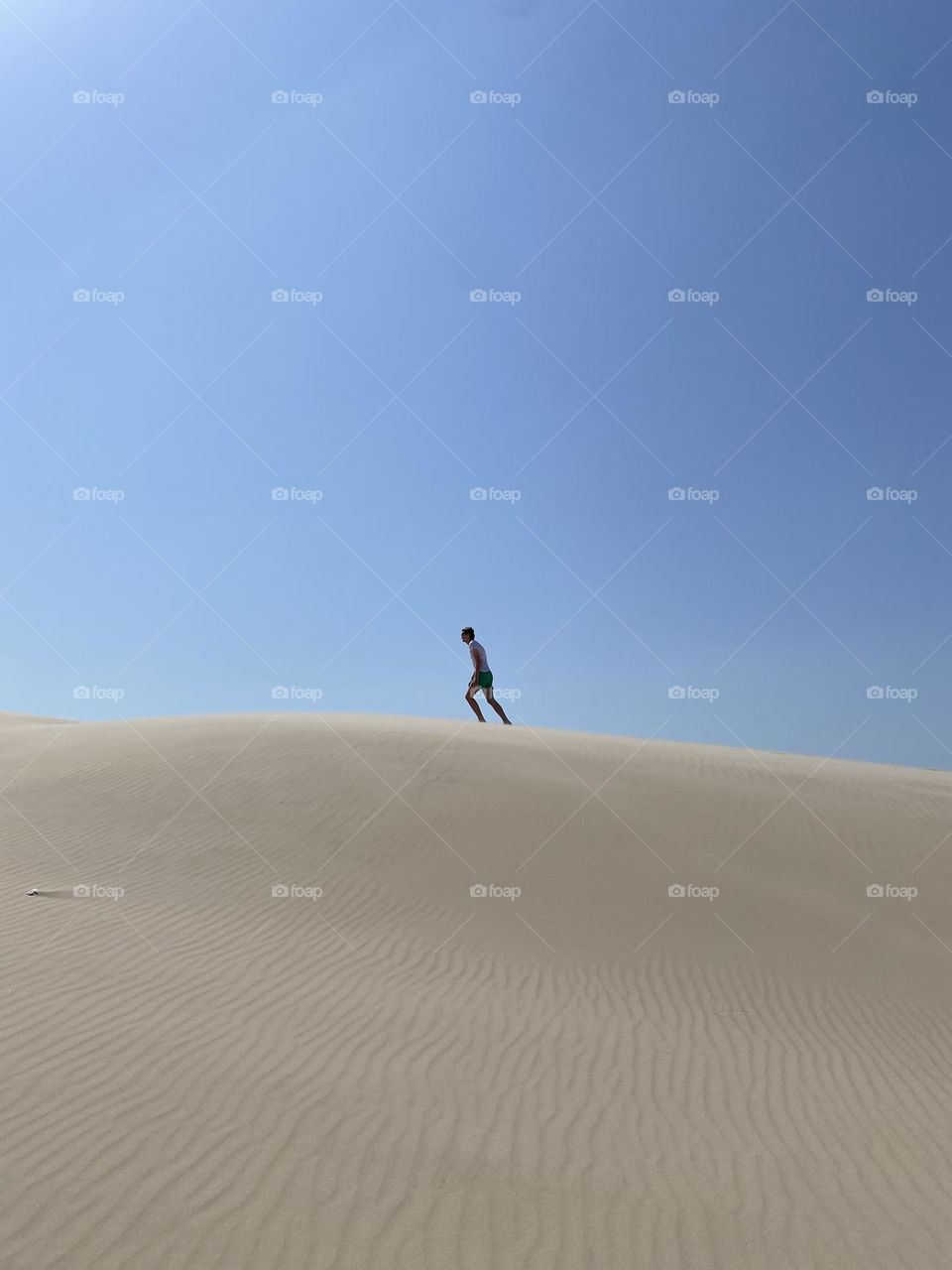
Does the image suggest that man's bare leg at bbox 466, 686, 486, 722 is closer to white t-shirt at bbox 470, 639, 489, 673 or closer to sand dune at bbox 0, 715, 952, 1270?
white t-shirt at bbox 470, 639, 489, 673

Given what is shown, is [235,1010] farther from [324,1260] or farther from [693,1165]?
[693,1165]

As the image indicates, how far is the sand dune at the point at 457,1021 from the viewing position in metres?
5.20

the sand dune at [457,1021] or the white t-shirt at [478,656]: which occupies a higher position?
the white t-shirt at [478,656]

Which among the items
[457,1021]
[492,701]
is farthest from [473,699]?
[457,1021]

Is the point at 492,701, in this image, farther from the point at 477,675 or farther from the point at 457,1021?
the point at 457,1021

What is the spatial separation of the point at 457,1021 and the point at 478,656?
12069 mm

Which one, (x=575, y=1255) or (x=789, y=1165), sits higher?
(x=789, y=1165)

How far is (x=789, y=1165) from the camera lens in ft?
20.4

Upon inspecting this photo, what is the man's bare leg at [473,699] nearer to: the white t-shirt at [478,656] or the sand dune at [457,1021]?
the white t-shirt at [478,656]

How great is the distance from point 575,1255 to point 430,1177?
953mm

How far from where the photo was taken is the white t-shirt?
776 inches

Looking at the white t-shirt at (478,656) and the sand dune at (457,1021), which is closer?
the sand dune at (457,1021)

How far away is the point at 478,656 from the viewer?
19.8 metres

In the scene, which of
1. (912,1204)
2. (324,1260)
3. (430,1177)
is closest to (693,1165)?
(912,1204)
